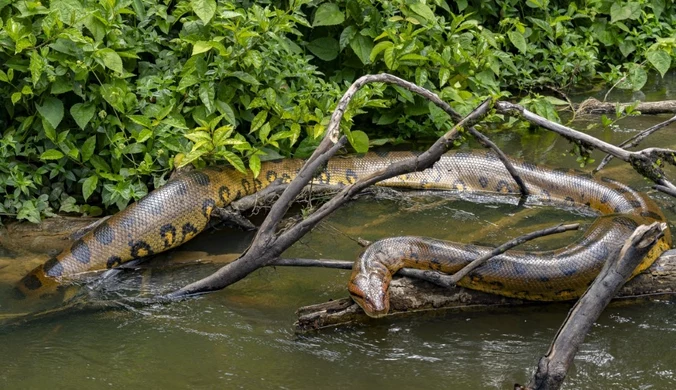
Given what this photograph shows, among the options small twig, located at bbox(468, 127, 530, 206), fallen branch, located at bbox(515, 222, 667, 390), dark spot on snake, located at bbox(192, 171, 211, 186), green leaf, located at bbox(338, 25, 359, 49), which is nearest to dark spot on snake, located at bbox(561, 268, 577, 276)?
small twig, located at bbox(468, 127, 530, 206)

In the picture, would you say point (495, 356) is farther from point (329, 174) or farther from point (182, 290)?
point (329, 174)

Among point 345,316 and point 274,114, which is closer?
point 345,316

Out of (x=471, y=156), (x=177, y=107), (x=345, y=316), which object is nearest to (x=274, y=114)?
(x=177, y=107)

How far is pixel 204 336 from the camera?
6.24m

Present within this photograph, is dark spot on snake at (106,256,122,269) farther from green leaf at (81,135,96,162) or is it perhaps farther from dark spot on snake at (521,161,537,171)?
dark spot on snake at (521,161,537,171)

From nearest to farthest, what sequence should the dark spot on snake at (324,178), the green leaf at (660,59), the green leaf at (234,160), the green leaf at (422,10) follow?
the green leaf at (234,160) < the dark spot on snake at (324,178) < the green leaf at (422,10) < the green leaf at (660,59)

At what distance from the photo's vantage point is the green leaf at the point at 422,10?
9.82 meters

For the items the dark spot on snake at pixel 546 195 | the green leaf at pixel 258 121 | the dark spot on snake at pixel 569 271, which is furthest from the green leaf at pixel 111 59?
the dark spot on snake at pixel 546 195

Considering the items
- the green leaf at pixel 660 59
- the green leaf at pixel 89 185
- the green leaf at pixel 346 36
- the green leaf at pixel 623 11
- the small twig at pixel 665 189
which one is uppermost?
the green leaf at pixel 346 36

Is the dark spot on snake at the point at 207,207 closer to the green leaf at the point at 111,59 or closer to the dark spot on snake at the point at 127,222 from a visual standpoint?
the dark spot on snake at the point at 127,222

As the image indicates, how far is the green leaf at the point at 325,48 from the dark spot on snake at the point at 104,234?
3710 millimetres

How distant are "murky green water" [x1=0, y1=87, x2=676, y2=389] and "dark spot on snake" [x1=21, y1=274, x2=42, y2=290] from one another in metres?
0.16

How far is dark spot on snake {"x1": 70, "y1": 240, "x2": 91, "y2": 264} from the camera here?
24.6 feet

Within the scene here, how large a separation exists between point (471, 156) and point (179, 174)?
134 inches
